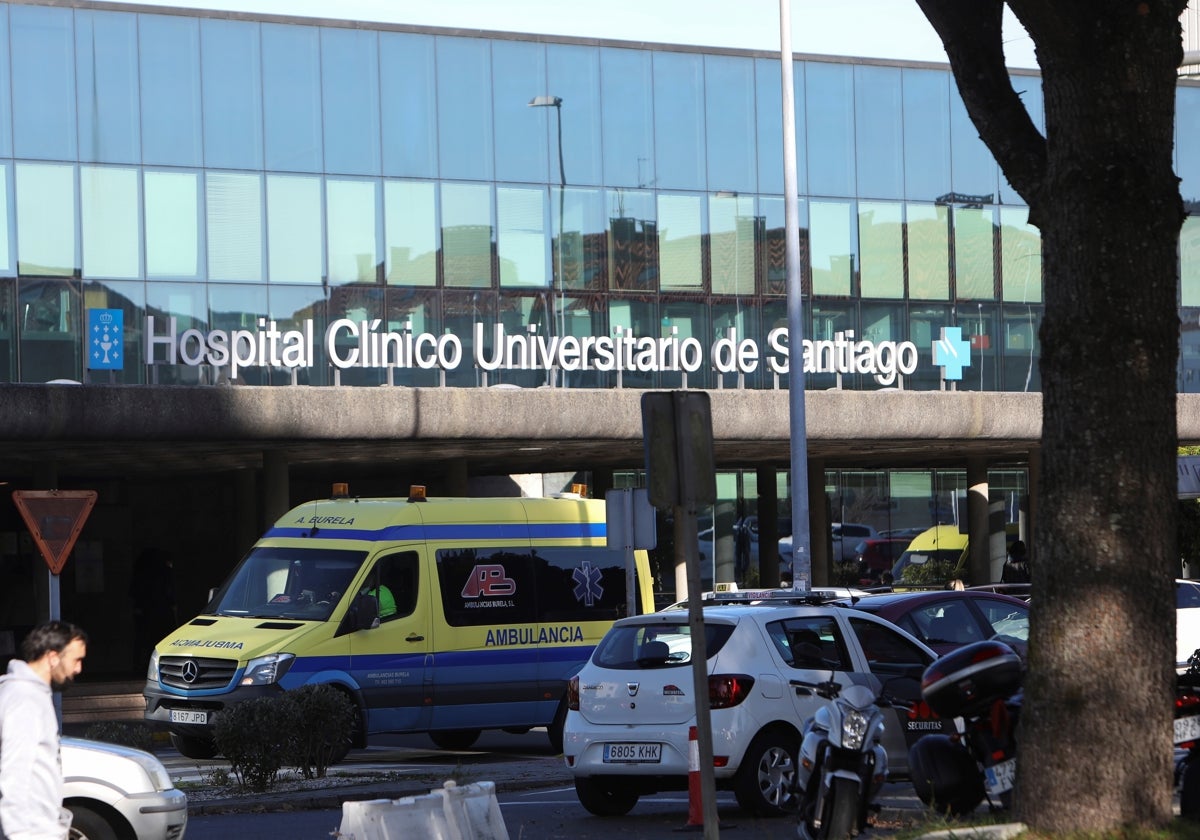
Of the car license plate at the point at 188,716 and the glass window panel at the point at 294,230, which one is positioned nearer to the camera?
the car license plate at the point at 188,716

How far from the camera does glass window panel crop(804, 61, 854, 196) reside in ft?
115

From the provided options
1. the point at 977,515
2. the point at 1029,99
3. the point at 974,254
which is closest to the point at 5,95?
the point at 974,254

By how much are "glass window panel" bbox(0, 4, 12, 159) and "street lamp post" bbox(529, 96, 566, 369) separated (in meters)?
9.06

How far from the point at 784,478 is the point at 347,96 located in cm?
1387

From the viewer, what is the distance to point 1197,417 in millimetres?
33375

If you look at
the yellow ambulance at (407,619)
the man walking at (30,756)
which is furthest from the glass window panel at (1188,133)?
the man walking at (30,756)

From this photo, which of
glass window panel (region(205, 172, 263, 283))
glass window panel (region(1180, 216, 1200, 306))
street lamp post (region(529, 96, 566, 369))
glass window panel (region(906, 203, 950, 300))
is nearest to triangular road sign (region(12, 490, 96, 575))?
glass window panel (region(205, 172, 263, 283))

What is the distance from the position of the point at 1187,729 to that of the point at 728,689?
11.7ft

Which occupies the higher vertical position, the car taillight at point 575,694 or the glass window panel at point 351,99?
the glass window panel at point 351,99

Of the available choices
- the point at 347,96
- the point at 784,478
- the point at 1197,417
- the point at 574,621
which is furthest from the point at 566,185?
the point at 574,621

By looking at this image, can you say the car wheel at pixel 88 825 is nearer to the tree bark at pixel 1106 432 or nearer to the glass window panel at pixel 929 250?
the tree bark at pixel 1106 432

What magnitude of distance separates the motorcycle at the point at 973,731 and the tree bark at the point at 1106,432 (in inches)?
32.1

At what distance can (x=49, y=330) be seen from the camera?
28.9 m

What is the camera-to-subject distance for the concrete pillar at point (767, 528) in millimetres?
38750
